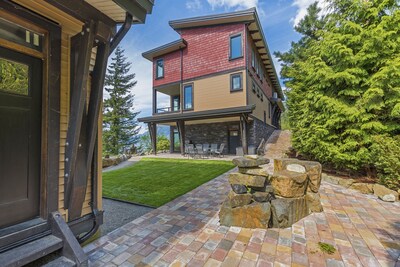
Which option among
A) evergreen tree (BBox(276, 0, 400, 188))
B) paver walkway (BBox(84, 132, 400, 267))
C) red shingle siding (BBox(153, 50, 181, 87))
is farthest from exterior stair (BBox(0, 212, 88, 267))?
red shingle siding (BBox(153, 50, 181, 87))

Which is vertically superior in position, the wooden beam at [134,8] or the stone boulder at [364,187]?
the wooden beam at [134,8]

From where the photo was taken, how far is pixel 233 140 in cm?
1384

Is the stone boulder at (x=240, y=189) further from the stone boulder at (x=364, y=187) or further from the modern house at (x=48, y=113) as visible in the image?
the stone boulder at (x=364, y=187)

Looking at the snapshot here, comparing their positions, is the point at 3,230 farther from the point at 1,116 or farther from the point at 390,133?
the point at 390,133

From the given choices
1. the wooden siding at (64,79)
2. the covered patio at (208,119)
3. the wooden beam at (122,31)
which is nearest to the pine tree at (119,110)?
the covered patio at (208,119)

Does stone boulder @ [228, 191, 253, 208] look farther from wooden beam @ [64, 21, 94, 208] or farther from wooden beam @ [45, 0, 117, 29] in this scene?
wooden beam @ [45, 0, 117, 29]

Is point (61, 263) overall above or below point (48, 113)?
below

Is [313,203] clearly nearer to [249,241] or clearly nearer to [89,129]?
[249,241]

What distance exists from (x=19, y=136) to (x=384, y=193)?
6.96 meters

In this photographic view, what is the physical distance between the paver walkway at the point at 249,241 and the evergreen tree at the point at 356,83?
2151 millimetres

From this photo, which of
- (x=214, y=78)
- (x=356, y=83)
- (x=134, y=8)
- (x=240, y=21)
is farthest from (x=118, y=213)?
(x=240, y=21)

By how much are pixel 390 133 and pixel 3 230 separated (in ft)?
27.2

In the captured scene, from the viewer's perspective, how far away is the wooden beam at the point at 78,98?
7.08 feet

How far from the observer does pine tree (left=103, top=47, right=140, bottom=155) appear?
81.3 ft
